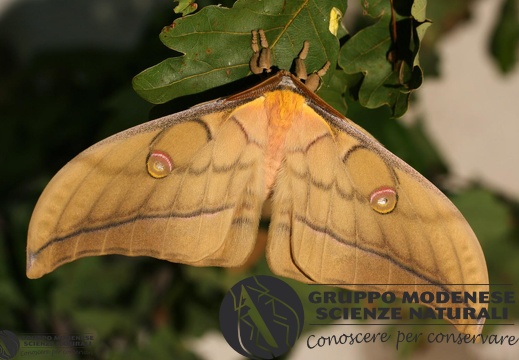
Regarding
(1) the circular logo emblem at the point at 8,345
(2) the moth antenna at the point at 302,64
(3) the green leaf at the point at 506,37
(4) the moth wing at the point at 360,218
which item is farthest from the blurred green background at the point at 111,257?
(4) the moth wing at the point at 360,218

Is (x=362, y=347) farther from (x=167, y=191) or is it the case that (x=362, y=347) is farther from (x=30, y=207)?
(x=167, y=191)

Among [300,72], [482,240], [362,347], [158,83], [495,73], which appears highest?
[158,83]

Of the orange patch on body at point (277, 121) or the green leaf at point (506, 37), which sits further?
the green leaf at point (506, 37)

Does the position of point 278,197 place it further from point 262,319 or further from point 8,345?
point 8,345

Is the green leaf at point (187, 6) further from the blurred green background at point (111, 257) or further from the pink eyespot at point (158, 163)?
the blurred green background at point (111, 257)

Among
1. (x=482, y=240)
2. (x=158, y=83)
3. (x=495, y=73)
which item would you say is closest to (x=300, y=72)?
(x=158, y=83)

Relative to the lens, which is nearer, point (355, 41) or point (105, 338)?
point (355, 41)
